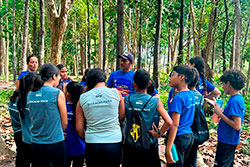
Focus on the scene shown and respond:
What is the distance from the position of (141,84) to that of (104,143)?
0.88 m

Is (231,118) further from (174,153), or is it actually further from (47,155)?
(47,155)

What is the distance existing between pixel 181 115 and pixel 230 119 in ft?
2.57

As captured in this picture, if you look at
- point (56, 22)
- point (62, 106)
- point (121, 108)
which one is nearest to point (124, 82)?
point (121, 108)

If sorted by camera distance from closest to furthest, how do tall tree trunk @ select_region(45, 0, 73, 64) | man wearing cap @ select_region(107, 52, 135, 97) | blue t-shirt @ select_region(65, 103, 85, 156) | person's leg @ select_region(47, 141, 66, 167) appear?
1. person's leg @ select_region(47, 141, 66, 167)
2. blue t-shirt @ select_region(65, 103, 85, 156)
3. man wearing cap @ select_region(107, 52, 135, 97)
4. tall tree trunk @ select_region(45, 0, 73, 64)

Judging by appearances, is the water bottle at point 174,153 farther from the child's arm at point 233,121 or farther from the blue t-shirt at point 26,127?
the blue t-shirt at point 26,127

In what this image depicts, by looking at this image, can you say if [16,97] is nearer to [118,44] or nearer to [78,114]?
[78,114]

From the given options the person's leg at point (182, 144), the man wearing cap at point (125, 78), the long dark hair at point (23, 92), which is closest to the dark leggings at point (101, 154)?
the person's leg at point (182, 144)

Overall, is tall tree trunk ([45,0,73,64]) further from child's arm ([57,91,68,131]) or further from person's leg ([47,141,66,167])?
person's leg ([47,141,66,167])

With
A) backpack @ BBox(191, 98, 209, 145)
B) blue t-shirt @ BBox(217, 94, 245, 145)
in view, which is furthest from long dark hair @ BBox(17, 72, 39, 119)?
blue t-shirt @ BBox(217, 94, 245, 145)

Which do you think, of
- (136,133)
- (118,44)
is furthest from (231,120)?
(118,44)

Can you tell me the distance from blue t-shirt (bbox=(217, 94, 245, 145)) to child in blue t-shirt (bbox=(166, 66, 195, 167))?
1.77 feet

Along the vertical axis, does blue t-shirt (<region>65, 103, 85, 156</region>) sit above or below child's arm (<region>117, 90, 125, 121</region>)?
below

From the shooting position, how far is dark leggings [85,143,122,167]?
276 cm

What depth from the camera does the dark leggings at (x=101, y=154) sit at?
276cm
